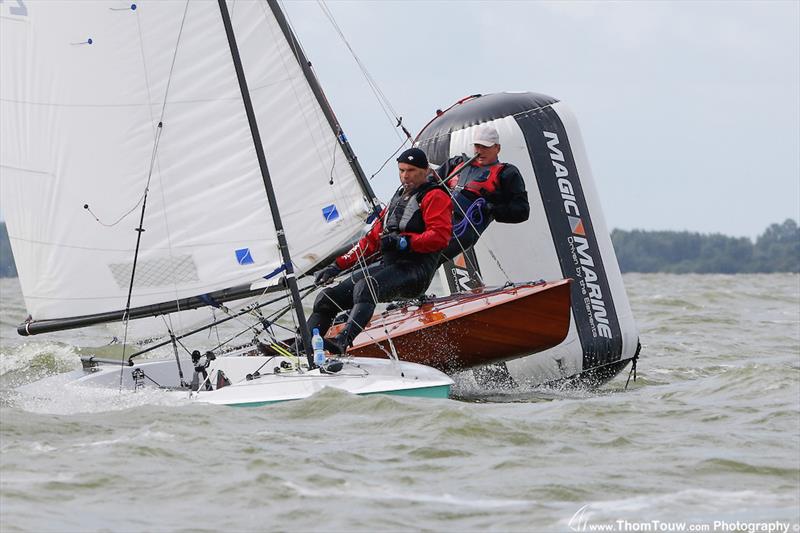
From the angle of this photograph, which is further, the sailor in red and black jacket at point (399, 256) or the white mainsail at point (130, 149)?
the white mainsail at point (130, 149)

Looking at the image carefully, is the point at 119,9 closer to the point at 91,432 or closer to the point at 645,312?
the point at 91,432

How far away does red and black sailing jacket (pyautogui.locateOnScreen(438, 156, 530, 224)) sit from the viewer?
8.67m

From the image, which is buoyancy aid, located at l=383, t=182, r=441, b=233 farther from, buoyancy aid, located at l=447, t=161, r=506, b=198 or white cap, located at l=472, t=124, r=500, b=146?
white cap, located at l=472, t=124, r=500, b=146

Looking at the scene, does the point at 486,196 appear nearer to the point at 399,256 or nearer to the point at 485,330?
the point at 399,256

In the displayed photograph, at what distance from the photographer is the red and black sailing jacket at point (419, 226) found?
812 cm

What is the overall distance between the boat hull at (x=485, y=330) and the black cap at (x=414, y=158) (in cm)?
93

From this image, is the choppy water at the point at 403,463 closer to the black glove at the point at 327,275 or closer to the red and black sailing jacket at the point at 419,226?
the red and black sailing jacket at the point at 419,226

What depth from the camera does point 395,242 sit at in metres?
8.19

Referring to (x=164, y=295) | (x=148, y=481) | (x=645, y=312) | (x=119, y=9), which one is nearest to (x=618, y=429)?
(x=148, y=481)

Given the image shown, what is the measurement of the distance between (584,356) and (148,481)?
13.9 ft

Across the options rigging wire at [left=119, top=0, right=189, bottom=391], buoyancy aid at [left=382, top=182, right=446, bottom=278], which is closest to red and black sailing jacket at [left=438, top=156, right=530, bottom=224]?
buoyancy aid at [left=382, top=182, right=446, bottom=278]

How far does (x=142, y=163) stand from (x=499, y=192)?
2.32m

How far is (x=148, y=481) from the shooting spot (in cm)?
544

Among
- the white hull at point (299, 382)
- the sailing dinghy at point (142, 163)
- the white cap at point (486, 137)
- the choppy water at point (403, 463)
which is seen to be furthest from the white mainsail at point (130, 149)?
the white cap at point (486, 137)
